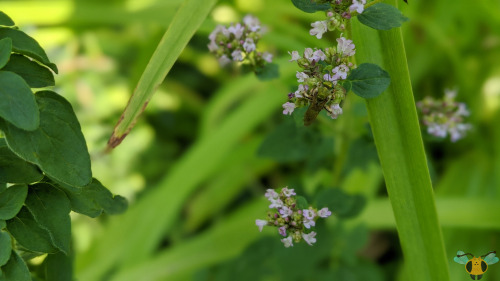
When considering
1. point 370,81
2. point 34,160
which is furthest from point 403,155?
point 34,160

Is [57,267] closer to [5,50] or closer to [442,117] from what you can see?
[5,50]

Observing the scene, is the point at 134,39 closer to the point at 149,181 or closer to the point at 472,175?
the point at 149,181

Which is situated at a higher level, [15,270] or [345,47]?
[345,47]

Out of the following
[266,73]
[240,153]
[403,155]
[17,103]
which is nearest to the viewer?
[17,103]

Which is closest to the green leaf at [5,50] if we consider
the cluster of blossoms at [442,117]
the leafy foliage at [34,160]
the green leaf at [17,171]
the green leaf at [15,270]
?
the leafy foliage at [34,160]

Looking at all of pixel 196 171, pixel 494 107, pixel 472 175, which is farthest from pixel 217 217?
pixel 494 107

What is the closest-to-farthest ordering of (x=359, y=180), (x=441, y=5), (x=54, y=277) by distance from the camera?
(x=54, y=277), (x=359, y=180), (x=441, y=5)
